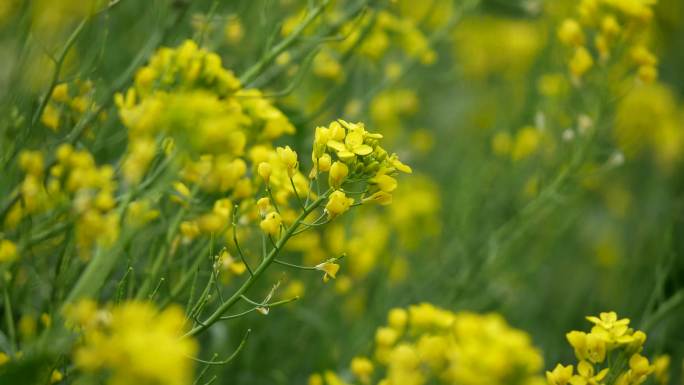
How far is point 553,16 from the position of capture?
7.90 feet

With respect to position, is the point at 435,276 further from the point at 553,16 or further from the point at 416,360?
the point at 416,360

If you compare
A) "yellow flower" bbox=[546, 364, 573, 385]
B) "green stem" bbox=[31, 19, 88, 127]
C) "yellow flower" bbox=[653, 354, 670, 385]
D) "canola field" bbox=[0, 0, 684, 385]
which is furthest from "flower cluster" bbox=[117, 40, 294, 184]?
"yellow flower" bbox=[653, 354, 670, 385]

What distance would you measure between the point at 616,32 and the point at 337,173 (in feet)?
3.52

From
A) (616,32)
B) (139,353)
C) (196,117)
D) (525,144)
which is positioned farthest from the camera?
(525,144)

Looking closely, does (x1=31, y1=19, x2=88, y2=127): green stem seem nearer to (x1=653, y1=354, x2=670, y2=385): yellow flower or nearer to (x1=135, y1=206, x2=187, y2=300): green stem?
(x1=135, y1=206, x2=187, y2=300): green stem

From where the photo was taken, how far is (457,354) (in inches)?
36.0

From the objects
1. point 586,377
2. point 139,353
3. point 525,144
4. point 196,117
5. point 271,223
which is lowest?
point 525,144

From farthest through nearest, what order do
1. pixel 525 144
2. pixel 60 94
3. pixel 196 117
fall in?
pixel 525 144 < pixel 60 94 < pixel 196 117

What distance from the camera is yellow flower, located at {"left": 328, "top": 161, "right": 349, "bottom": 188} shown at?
3.79ft

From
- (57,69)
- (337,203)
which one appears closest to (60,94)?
(57,69)

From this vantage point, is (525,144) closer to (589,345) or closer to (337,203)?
(589,345)

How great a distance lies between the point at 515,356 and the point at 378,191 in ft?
1.42

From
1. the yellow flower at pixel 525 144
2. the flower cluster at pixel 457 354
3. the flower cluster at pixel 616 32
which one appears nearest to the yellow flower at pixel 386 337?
the flower cluster at pixel 457 354

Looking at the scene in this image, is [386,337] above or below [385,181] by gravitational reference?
below
